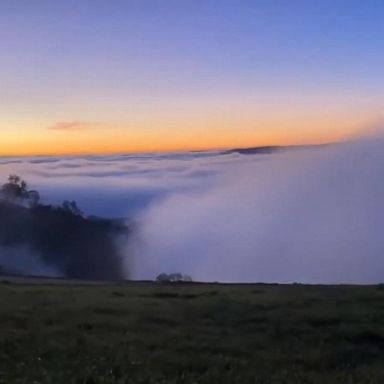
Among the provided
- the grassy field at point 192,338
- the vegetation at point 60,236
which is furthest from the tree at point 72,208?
the grassy field at point 192,338

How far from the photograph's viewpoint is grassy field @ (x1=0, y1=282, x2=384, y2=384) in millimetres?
12914

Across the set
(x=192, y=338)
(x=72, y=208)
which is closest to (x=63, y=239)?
(x=72, y=208)

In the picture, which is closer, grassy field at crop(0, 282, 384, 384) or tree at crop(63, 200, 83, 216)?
grassy field at crop(0, 282, 384, 384)

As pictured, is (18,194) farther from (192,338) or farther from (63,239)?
(192,338)

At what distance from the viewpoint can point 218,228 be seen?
635ft

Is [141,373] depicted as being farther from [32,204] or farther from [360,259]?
[360,259]

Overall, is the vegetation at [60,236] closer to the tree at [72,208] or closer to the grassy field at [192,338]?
the tree at [72,208]

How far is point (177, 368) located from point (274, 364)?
5.96 ft

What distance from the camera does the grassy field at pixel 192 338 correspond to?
1291cm

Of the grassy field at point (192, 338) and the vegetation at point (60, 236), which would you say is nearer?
the grassy field at point (192, 338)

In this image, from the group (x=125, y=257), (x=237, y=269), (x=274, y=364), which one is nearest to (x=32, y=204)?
(x=125, y=257)

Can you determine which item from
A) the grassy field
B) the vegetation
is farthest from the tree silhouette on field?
the grassy field

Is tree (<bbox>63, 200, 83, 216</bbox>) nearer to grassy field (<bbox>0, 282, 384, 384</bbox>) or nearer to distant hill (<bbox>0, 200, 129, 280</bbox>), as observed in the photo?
distant hill (<bbox>0, 200, 129, 280</bbox>)

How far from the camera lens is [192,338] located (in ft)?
55.7
